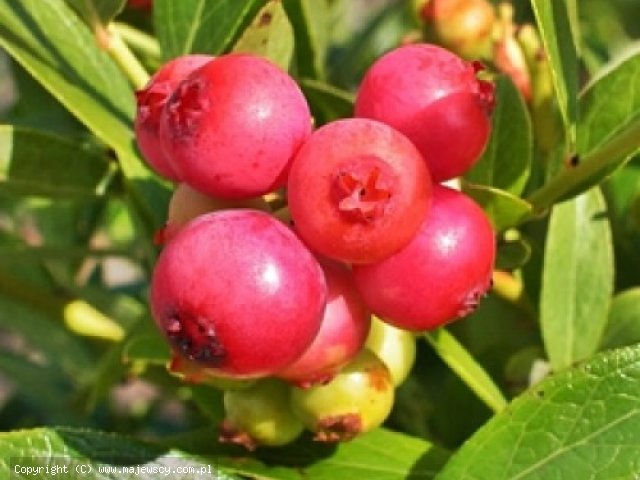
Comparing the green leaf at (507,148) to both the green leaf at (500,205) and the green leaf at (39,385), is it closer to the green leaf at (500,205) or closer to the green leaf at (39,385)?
the green leaf at (500,205)

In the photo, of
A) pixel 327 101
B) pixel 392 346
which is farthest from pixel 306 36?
pixel 392 346

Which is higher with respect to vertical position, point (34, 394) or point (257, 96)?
point (257, 96)

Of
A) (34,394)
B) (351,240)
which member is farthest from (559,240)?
(34,394)

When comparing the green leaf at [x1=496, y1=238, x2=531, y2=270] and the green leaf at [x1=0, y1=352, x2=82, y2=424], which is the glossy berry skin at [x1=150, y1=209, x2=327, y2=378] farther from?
the green leaf at [x1=0, y1=352, x2=82, y2=424]

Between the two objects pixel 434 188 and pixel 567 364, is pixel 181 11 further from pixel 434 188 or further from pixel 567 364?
pixel 567 364

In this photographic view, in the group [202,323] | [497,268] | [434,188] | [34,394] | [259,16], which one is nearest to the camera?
[202,323]

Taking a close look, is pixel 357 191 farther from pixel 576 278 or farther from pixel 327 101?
pixel 576 278

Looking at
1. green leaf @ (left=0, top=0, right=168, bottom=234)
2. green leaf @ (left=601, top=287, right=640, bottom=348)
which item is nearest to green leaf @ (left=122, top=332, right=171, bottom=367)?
green leaf @ (left=0, top=0, right=168, bottom=234)
